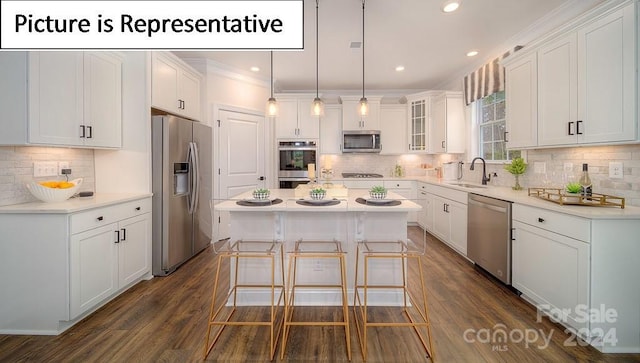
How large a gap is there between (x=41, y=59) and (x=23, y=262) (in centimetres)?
145

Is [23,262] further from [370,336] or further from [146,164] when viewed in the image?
[370,336]

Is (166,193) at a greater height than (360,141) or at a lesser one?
lesser

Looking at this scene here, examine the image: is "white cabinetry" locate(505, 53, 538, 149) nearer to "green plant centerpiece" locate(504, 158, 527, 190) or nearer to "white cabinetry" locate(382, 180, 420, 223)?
"green plant centerpiece" locate(504, 158, 527, 190)

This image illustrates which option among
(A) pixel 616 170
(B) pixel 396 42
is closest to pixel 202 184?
(B) pixel 396 42

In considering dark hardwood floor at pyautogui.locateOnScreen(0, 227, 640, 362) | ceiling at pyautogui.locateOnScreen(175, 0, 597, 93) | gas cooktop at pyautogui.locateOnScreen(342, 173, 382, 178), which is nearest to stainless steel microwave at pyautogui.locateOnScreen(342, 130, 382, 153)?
gas cooktop at pyautogui.locateOnScreen(342, 173, 382, 178)

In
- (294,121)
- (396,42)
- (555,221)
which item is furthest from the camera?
(294,121)

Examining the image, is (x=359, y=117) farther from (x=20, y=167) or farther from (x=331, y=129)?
(x=20, y=167)

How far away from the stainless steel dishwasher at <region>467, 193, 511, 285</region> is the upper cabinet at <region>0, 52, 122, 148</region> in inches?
146

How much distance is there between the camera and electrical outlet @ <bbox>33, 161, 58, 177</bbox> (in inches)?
93.4

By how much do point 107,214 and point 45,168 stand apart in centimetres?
70

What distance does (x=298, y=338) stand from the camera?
6.38 feet

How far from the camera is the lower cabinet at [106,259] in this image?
209 cm

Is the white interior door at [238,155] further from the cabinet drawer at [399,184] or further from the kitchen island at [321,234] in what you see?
the cabinet drawer at [399,184]

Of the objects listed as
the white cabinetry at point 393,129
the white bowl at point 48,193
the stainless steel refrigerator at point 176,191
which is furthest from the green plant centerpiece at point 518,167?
the white bowl at point 48,193
